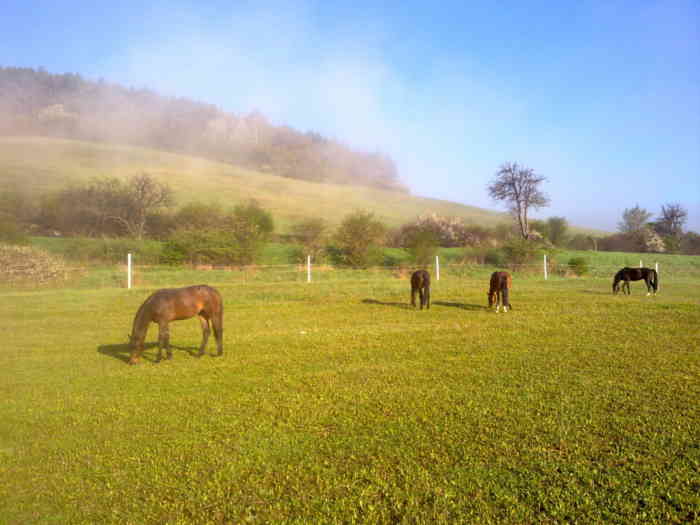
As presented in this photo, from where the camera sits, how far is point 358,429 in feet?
15.0

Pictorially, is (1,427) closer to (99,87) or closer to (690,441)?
(690,441)

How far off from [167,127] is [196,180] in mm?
34997

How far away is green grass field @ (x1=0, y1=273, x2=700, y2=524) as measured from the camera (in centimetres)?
327

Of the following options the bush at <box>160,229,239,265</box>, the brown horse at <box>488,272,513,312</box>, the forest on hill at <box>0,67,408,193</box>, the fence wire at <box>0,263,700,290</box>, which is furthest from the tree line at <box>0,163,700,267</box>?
the forest on hill at <box>0,67,408,193</box>

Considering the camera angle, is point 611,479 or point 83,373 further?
point 83,373

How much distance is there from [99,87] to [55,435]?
10697cm

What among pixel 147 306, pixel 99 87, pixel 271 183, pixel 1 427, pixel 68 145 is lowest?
pixel 1 427

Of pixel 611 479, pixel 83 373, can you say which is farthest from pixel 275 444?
pixel 83 373

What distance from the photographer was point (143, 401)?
5582 millimetres

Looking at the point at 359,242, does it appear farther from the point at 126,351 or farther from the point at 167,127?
the point at 167,127

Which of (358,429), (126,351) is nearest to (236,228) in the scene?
(126,351)

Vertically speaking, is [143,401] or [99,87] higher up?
[99,87]

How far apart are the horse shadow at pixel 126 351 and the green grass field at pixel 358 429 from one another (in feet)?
0.26

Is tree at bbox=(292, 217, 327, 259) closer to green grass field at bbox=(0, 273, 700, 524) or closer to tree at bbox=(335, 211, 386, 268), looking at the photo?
tree at bbox=(335, 211, 386, 268)
